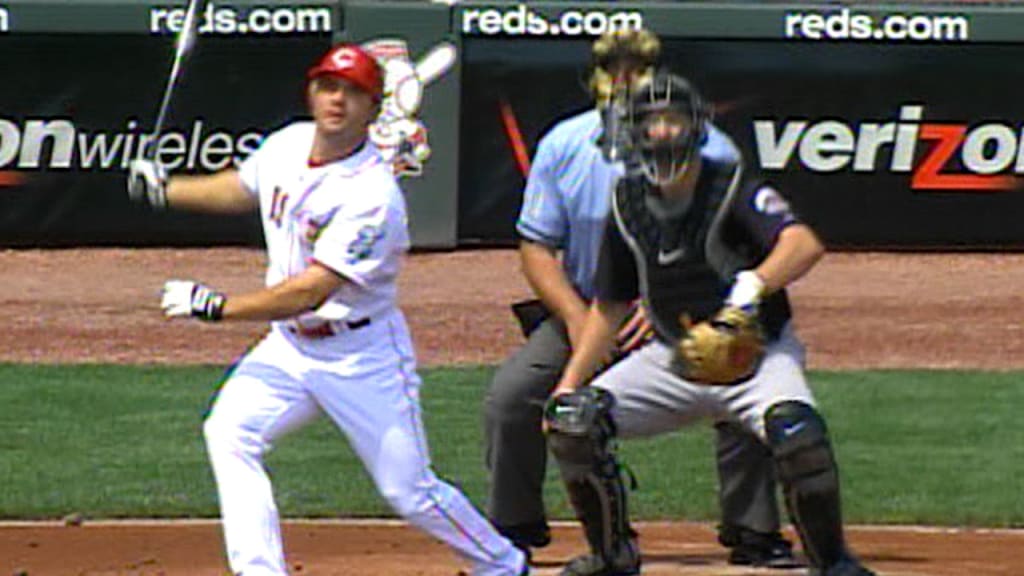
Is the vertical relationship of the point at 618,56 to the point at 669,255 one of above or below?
above

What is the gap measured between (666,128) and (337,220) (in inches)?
39.3

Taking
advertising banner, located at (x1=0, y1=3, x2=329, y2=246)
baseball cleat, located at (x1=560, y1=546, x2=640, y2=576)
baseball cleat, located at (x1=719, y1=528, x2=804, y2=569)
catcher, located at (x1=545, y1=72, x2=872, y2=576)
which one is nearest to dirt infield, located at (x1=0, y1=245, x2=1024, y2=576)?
baseball cleat, located at (x1=719, y1=528, x2=804, y2=569)

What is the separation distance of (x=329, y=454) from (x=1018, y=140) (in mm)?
9170

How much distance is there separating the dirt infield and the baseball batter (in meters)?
1.25

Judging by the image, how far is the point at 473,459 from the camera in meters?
11.6

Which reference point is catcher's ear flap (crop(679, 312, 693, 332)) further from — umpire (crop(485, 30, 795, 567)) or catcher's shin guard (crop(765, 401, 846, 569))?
umpire (crop(485, 30, 795, 567))

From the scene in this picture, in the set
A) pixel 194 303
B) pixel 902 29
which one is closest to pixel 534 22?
pixel 902 29

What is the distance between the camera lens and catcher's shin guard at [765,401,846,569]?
7.46 m

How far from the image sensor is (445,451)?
11773mm

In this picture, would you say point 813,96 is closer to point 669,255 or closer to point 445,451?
point 445,451

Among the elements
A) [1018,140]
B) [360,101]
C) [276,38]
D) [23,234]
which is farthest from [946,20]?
[360,101]

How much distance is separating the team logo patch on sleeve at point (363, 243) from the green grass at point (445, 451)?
2872 millimetres

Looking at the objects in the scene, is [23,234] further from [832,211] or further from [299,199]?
[299,199]

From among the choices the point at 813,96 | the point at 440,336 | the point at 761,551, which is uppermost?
the point at 813,96
